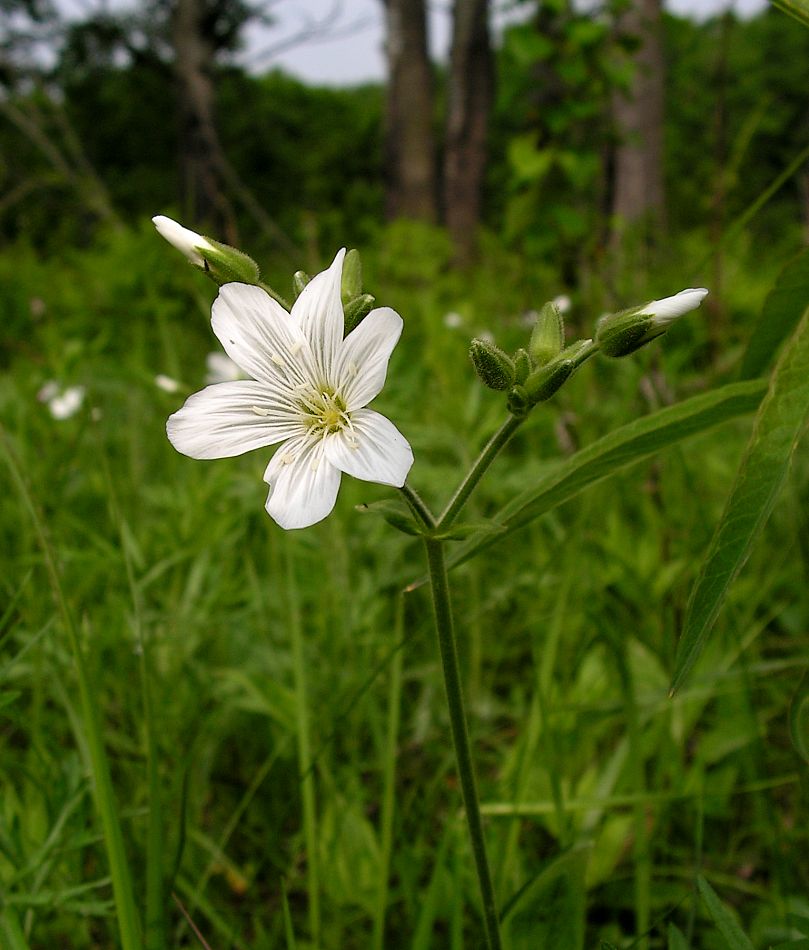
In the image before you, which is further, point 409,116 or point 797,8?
point 409,116

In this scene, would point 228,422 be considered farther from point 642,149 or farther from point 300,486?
point 642,149

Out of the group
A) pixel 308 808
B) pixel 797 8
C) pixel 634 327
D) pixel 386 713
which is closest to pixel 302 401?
pixel 634 327

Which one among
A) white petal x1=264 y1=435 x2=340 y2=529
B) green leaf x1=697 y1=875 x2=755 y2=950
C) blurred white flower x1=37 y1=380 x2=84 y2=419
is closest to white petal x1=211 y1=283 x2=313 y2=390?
white petal x1=264 y1=435 x2=340 y2=529

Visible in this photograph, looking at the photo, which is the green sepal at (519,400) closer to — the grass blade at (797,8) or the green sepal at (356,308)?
the green sepal at (356,308)

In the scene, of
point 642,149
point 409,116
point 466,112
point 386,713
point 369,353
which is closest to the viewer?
point 369,353

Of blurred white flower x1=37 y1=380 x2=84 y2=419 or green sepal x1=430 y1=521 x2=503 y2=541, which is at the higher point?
blurred white flower x1=37 y1=380 x2=84 y2=419

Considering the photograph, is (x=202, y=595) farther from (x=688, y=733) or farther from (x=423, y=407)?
(x=423, y=407)

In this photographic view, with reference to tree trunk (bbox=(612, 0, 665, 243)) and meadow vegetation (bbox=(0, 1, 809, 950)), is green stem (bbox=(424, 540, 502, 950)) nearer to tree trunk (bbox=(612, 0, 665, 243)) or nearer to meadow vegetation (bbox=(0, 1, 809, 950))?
meadow vegetation (bbox=(0, 1, 809, 950))

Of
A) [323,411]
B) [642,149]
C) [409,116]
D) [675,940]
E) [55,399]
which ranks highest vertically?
[409,116]
